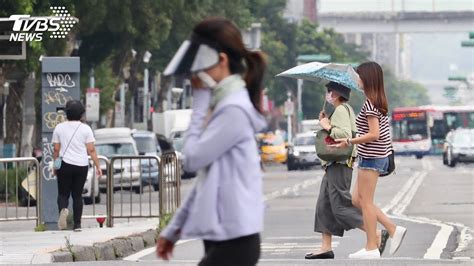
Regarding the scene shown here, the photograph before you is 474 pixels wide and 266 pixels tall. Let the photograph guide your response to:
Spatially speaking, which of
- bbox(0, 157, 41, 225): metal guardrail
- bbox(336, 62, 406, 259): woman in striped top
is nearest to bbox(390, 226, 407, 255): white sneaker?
bbox(336, 62, 406, 259): woman in striped top

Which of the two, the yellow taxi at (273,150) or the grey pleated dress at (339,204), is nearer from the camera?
the grey pleated dress at (339,204)

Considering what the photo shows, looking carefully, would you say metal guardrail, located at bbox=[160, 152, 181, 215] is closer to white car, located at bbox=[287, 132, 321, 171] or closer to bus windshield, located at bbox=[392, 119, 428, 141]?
white car, located at bbox=[287, 132, 321, 171]

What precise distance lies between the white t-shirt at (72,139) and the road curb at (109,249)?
1.33m

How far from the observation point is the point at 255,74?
7758 mm

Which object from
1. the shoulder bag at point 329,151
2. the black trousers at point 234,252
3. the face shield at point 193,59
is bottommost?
the black trousers at point 234,252

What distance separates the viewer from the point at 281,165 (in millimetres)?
74312

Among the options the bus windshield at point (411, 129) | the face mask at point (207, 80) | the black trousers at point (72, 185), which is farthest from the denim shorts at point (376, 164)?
the bus windshield at point (411, 129)

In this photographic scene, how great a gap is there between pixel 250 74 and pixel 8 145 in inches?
1262

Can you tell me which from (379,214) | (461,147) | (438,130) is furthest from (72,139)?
(438,130)

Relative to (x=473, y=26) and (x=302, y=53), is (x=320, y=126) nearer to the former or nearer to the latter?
(x=302, y=53)

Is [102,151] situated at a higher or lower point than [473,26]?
lower

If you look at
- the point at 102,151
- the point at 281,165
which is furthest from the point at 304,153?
the point at 102,151

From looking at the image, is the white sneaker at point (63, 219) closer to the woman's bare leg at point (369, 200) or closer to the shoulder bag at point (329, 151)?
the shoulder bag at point (329, 151)

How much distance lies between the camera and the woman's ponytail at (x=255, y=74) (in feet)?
25.3
